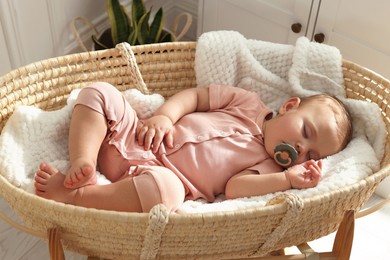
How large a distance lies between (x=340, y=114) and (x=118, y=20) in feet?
2.64

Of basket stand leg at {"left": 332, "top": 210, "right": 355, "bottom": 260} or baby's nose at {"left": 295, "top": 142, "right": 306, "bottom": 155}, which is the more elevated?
baby's nose at {"left": 295, "top": 142, "right": 306, "bottom": 155}

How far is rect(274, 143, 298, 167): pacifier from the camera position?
1.10m

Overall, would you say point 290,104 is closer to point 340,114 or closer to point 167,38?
point 340,114

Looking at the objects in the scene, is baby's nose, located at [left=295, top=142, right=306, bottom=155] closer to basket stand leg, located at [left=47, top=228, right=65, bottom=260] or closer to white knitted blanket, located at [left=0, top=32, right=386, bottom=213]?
white knitted blanket, located at [left=0, top=32, right=386, bottom=213]

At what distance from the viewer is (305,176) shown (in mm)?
1046

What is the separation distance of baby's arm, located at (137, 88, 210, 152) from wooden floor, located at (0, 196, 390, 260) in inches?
17.3

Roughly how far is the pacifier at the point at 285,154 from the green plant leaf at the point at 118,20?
0.75m

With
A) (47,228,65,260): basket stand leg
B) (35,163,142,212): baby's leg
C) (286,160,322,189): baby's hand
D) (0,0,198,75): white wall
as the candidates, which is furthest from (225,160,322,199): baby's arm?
(0,0,198,75): white wall

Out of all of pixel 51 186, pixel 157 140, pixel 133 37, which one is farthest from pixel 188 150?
pixel 133 37

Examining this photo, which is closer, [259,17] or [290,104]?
[290,104]

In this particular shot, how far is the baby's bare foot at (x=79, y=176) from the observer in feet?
3.15

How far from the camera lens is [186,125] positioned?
118cm

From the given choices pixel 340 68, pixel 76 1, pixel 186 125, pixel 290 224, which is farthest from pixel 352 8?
pixel 76 1

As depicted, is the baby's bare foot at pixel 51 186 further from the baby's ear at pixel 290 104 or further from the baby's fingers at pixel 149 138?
the baby's ear at pixel 290 104
